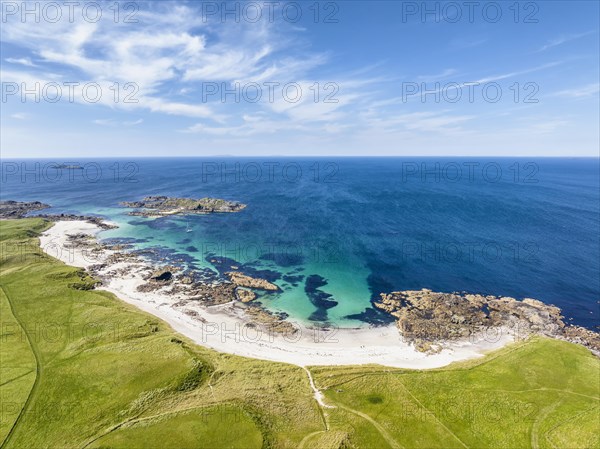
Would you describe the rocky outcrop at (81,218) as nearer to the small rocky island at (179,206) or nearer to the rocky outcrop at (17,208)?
the rocky outcrop at (17,208)

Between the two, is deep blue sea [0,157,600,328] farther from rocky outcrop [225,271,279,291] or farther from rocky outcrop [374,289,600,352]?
rocky outcrop [374,289,600,352]

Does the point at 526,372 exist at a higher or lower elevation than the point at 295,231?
lower

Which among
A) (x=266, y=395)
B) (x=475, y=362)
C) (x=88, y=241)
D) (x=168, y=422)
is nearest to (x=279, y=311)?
(x=266, y=395)

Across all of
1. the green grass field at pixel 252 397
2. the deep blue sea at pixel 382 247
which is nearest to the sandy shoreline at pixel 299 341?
the green grass field at pixel 252 397

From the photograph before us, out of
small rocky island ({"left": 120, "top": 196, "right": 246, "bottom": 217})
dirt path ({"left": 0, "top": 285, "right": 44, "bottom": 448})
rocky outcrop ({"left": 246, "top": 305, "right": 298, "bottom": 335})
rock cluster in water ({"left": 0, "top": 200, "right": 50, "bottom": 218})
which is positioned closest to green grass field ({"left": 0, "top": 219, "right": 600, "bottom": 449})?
dirt path ({"left": 0, "top": 285, "right": 44, "bottom": 448})

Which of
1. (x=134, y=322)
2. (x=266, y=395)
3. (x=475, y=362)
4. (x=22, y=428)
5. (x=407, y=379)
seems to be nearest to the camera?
(x=22, y=428)

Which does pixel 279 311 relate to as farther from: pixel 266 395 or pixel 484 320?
pixel 484 320

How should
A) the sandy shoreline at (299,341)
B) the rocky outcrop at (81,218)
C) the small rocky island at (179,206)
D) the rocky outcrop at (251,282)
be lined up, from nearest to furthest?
the sandy shoreline at (299,341)
the rocky outcrop at (251,282)
the rocky outcrop at (81,218)
the small rocky island at (179,206)
